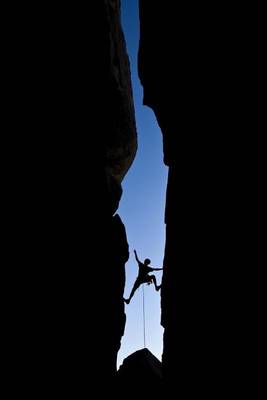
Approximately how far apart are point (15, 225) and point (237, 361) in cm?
774

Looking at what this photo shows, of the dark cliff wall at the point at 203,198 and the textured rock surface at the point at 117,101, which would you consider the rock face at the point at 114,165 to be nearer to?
the textured rock surface at the point at 117,101

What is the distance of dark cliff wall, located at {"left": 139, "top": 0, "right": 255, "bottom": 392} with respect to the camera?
22.7ft

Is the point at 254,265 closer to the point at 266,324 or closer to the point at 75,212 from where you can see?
the point at 266,324

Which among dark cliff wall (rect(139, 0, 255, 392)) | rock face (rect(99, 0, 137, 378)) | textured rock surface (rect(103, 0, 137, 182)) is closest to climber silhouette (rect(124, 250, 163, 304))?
rock face (rect(99, 0, 137, 378))

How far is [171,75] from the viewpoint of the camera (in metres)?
10.7

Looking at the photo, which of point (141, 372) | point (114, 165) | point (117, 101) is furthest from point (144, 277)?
point (117, 101)

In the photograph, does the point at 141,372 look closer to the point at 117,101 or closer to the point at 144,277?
the point at 144,277

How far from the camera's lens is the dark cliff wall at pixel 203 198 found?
6.91m

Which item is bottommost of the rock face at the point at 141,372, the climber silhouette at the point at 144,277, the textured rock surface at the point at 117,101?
the rock face at the point at 141,372

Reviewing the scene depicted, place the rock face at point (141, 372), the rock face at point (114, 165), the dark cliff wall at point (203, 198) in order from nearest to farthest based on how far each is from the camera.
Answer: the dark cliff wall at point (203, 198)
the rock face at point (141, 372)
the rock face at point (114, 165)

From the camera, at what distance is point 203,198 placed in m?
8.45

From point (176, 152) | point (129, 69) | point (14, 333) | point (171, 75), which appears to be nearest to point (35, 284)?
point (14, 333)

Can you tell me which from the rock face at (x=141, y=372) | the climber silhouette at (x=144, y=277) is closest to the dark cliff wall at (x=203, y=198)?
the climber silhouette at (x=144, y=277)

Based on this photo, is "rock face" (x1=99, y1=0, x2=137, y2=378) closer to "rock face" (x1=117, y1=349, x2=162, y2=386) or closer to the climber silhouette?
the climber silhouette
